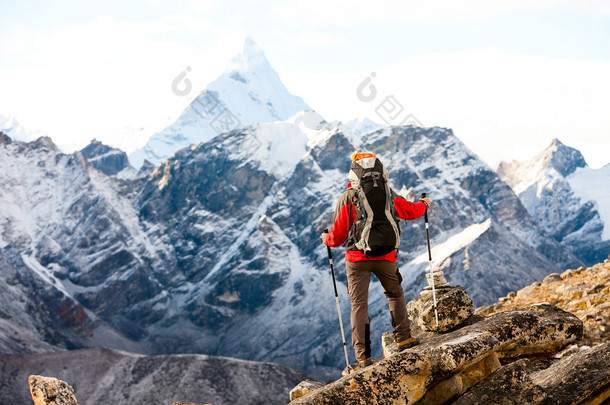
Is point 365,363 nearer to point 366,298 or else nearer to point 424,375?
point 366,298

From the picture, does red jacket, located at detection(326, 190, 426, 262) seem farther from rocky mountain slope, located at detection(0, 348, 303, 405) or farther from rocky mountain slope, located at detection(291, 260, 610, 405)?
rocky mountain slope, located at detection(0, 348, 303, 405)

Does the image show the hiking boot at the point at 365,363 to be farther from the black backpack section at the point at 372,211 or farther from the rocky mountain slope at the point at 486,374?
the black backpack section at the point at 372,211

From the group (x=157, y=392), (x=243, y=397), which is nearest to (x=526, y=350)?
(x=243, y=397)

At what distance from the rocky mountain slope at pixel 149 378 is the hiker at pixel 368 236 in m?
112

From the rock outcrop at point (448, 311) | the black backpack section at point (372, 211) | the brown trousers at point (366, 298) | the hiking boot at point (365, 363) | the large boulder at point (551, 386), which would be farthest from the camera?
the rock outcrop at point (448, 311)

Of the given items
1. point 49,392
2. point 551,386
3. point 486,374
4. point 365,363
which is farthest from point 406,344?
point 49,392

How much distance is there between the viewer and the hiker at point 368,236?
9398mm

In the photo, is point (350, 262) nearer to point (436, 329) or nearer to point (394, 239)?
point (394, 239)

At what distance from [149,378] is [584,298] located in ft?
431

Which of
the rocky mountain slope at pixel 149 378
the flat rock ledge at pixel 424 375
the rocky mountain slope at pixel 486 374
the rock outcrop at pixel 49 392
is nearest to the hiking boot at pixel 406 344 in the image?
the rocky mountain slope at pixel 486 374

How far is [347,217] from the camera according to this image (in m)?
9.73

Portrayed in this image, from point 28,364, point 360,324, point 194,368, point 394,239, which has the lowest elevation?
point 194,368

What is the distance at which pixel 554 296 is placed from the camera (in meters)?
15.7

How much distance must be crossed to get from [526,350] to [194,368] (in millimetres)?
131622
